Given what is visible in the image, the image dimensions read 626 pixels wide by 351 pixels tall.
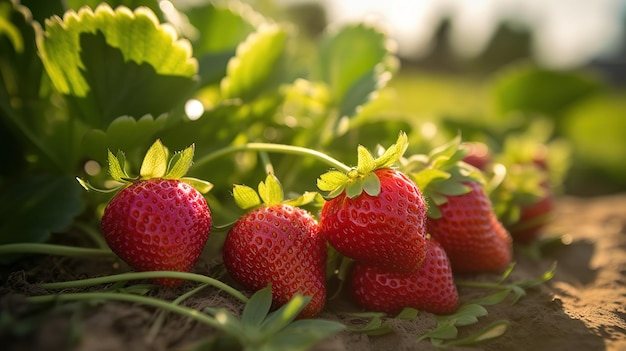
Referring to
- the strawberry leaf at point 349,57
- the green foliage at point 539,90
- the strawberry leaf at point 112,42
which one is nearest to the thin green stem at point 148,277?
the strawberry leaf at point 112,42

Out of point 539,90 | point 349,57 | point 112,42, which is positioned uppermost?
point 539,90

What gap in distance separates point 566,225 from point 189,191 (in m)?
1.11

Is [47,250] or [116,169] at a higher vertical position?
[116,169]

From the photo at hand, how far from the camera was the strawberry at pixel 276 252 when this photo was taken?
735 millimetres

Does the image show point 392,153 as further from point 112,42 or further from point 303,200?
point 112,42

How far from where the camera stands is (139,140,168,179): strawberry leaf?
27.9 inches

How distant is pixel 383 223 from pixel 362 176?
0.07 metres

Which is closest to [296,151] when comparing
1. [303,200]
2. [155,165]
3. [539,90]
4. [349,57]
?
[303,200]

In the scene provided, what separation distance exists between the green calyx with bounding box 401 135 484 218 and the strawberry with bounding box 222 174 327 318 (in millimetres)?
188

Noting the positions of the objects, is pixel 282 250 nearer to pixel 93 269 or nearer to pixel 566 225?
pixel 93 269

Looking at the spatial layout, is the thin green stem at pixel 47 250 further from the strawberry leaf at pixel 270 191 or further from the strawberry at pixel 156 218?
the strawberry leaf at pixel 270 191

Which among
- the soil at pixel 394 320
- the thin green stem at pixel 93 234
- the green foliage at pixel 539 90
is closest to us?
the soil at pixel 394 320

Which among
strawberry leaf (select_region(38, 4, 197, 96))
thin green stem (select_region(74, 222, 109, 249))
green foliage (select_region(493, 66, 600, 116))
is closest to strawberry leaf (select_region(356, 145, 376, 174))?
strawberry leaf (select_region(38, 4, 197, 96))

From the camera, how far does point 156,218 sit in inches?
28.0
